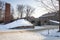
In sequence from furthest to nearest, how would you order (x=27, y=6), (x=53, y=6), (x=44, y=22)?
(x=27, y=6) < (x=44, y=22) < (x=53, y=6)

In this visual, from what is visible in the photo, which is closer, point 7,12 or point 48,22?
point 7,12

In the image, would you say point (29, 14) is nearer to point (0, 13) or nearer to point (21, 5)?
point (21, 5)

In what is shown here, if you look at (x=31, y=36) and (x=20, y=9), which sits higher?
(x=20, y=9)

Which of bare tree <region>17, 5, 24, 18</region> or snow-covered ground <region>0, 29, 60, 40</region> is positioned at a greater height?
bare tree <region>17, 5, 24, 18</region>

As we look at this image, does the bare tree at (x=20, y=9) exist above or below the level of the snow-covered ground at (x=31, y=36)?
above

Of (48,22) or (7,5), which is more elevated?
(7,5)

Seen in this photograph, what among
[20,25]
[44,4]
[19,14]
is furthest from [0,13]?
[44,4]

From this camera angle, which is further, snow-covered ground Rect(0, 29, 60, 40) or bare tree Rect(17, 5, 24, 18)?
bare tree Rect(17, 5, 24, 18)

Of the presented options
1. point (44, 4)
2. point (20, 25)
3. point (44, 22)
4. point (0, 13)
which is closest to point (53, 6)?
point (44, 4)

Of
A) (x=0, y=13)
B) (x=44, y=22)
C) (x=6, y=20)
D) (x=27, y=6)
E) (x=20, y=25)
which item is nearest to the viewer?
(x=20, y=25)

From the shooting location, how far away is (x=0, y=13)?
48781 mm

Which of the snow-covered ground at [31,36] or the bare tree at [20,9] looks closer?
the snow-covered ground at [31,36]

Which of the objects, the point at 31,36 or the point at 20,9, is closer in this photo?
the point at 31,36

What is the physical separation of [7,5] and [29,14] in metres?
33.0
